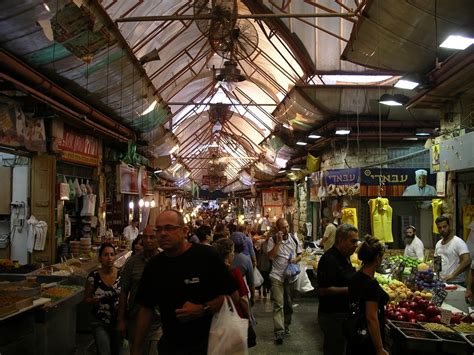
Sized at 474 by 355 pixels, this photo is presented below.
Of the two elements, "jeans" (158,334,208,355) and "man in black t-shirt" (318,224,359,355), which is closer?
"jeans" (158,334,208,355)

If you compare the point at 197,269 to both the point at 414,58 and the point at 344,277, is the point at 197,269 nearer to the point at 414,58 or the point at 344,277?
the point at 344,277

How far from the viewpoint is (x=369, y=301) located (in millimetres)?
4043

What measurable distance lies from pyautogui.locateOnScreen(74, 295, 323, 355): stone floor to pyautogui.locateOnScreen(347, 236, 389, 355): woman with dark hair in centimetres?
291

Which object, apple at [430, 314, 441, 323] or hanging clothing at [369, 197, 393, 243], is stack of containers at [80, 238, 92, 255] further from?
apple at [430, 314, 441, 323]

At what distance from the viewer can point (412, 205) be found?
487 inches

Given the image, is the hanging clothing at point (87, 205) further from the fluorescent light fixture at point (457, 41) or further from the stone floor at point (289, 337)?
the fluorescent light fixture at point (457, 41)

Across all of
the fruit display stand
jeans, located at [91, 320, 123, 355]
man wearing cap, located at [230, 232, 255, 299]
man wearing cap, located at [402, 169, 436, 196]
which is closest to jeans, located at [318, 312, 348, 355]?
man wearing cap, located at [230, 232, 255, 299]

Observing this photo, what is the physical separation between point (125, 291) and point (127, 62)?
5.01 metres

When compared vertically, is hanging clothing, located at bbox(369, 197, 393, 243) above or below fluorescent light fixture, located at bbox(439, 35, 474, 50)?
below

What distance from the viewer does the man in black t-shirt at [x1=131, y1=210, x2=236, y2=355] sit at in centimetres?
326

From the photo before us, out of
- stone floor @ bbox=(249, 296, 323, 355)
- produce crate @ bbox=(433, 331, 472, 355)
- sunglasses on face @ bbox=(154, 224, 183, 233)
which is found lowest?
stone floor @ bbox=(249, 296, 323, 355)

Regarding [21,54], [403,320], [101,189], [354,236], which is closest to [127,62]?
[21,54]

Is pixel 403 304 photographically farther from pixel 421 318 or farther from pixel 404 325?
pixel 404 325

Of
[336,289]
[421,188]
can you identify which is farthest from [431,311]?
[421,188]
